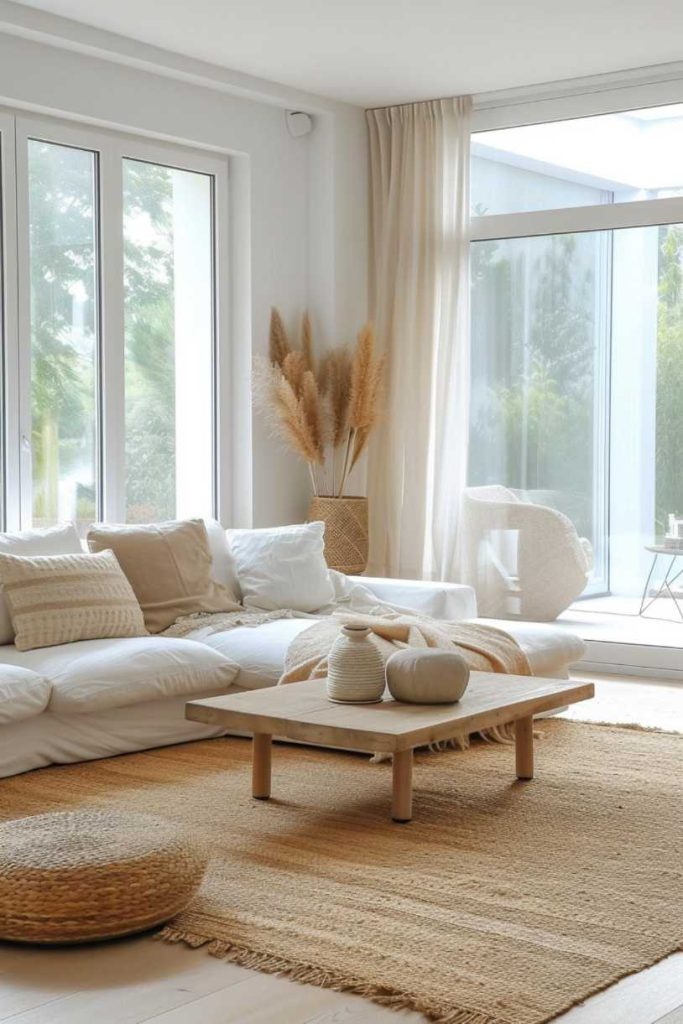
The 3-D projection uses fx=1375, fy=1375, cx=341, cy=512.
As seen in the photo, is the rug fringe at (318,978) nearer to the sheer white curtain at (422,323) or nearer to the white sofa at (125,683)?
the white sofa at (125,683)

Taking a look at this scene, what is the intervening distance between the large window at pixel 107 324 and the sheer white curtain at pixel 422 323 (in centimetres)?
92

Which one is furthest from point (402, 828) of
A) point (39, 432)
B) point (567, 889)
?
point (39, 432)

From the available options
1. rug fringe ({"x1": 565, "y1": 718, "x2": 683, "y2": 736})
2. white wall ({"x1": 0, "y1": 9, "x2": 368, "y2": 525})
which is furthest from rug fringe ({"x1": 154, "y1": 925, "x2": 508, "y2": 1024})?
white wall ({"x1": 0, "y1": 9, "x2": 368, "y2": 525})

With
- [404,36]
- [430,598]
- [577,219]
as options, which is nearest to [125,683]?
[430,598]

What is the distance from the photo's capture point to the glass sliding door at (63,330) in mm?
5855

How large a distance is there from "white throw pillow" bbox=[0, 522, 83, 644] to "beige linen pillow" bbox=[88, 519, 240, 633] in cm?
12

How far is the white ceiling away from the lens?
5465 mm

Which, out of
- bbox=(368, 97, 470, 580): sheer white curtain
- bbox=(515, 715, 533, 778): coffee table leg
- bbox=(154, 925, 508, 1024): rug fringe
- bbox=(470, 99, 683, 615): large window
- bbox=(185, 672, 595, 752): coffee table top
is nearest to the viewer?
bbox=(154, 925, 508, 1024): rug fringe

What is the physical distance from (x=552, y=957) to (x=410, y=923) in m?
0.34

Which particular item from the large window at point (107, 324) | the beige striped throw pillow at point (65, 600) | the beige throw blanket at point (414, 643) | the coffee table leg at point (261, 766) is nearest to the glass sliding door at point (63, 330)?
the large window at point (107, 324)

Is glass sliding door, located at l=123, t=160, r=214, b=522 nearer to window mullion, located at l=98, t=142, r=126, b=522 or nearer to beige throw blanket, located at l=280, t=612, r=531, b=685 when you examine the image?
window mullion, located at l=98, t=142, r=126, b=522

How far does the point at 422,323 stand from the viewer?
279 inches

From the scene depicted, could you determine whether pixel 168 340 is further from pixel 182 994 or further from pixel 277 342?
pixel 182 994

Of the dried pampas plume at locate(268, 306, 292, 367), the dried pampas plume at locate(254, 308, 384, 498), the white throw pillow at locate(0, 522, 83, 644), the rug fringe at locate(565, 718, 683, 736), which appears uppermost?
the dried pampas plume at locate(268, 306, 292, 367)
